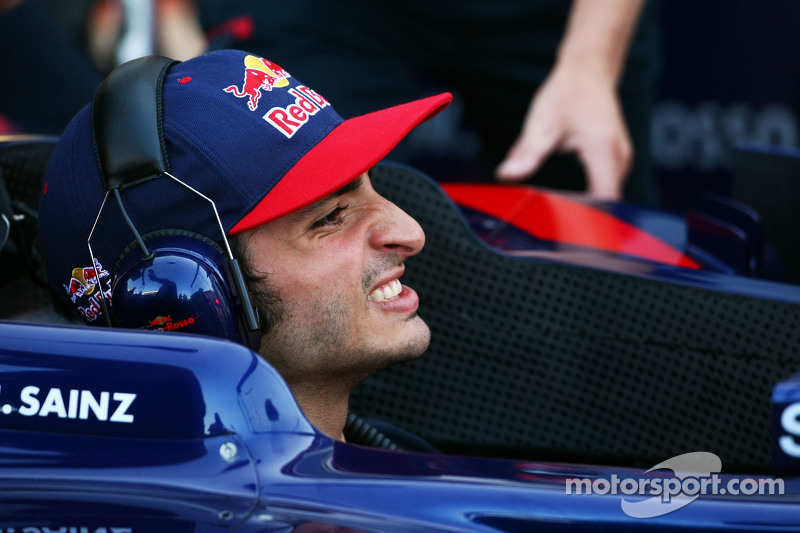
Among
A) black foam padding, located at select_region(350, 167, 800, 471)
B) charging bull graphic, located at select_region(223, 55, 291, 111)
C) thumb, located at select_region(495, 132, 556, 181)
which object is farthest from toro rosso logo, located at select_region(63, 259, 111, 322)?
thumb, located at select_region(495, 132, 556, 181)

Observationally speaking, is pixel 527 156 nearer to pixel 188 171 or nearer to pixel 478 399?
pixel 478 399

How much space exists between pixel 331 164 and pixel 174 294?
31 cm

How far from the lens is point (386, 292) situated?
1496 millimetres

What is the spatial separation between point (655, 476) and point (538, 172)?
6.99ft

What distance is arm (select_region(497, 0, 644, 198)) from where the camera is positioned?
9.05 feet

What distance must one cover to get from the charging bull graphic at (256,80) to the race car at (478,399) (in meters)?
0.42

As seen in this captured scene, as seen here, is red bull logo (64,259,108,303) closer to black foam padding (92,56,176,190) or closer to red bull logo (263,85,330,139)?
black foam padding (92,56,176,190)

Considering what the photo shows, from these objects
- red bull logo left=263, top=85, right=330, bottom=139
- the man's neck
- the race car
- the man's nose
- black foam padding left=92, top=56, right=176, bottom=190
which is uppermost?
red bull logo left=263, top=85, right=330, bottom=139

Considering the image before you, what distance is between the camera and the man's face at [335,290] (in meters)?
1.41

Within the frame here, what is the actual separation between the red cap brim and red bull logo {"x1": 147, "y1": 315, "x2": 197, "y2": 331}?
180 millimetres

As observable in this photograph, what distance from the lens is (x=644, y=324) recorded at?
1.79 metres

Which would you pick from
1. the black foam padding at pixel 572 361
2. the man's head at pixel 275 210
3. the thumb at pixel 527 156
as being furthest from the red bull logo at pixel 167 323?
the thumb at pixel 527 156

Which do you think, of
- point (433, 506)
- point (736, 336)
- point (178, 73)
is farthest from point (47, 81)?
point (433, 506)

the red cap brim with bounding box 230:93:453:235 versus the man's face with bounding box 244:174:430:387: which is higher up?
the red cap brim with bounding box 230:93:453:235
